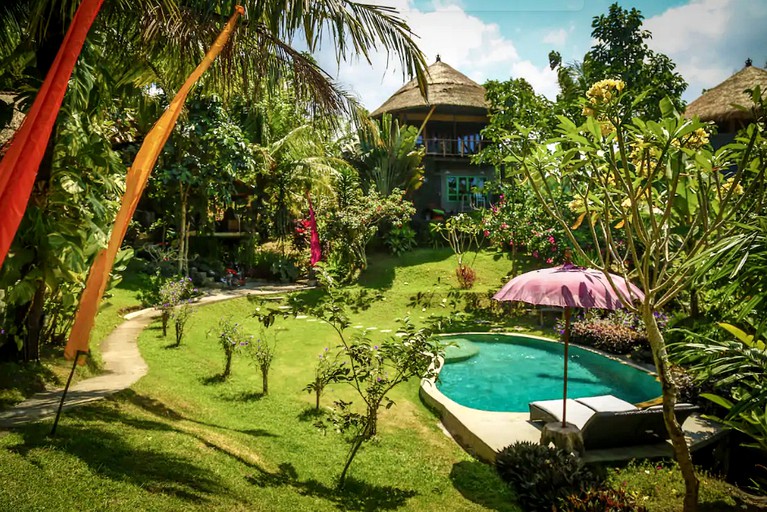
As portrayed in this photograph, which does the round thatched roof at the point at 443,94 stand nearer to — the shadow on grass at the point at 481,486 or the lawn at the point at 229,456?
the lawn at the point at 229,456

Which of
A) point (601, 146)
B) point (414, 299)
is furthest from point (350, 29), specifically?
point (414, 299)

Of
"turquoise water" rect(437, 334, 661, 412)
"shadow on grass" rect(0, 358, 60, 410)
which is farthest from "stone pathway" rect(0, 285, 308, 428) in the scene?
"turquoise water" rect(437, 334, 661, 412)

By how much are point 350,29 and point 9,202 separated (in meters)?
4.89

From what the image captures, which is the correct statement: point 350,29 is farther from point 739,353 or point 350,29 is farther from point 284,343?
point 284,343

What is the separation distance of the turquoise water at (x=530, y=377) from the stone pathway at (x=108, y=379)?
529 centimetres

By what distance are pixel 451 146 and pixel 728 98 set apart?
12.6 metres

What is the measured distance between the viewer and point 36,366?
20.0ft

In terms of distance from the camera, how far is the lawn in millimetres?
3562

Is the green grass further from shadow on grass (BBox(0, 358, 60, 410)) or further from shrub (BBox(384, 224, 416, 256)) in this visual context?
shrub (BBox(384, 224, 416, 256))

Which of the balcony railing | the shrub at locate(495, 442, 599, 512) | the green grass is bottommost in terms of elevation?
the shrub at locate(495, 442, 599, 512)

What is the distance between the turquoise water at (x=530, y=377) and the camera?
9484mm

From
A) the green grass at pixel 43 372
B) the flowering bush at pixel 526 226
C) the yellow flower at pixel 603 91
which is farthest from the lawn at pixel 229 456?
the flowering bush at pixel 526 226

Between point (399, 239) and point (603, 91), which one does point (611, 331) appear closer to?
point (603, 91)

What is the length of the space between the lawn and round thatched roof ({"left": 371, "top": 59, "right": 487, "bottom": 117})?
64.7ft
